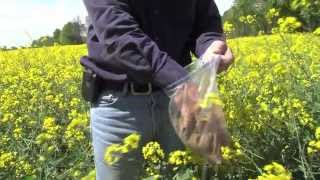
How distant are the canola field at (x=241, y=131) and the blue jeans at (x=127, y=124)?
0.22ft

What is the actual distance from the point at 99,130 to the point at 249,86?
1.61 metres

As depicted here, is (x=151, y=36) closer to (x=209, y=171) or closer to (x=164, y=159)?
(x=164, y=159)

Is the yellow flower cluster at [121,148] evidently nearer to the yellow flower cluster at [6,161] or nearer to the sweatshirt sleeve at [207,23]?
the sweatshirt sleeve at [207,23]

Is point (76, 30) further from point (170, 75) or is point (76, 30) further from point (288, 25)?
point (170, 75)

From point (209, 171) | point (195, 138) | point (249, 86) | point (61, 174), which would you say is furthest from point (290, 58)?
point (195, 138)

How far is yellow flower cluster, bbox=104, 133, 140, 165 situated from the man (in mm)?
84

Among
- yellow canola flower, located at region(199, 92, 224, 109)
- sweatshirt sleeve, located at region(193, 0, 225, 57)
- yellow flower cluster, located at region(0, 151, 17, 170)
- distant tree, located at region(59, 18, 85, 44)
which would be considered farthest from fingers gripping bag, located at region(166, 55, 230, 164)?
yellow flower cluster, located at region(0, 151, 17, 170)

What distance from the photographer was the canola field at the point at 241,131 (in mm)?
2539

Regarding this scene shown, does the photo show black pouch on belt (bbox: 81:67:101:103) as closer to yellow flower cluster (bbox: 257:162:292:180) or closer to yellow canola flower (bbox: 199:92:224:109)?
yellow canola flower (bbox: 199:92:224:109)

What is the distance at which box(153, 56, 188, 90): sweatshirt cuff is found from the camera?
2090 millimetres

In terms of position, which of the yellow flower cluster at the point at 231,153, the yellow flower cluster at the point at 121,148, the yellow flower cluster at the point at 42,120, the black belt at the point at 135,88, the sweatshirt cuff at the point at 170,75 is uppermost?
the sweatshirt cuff at the point at 170,75

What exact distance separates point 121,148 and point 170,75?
26 centimetres

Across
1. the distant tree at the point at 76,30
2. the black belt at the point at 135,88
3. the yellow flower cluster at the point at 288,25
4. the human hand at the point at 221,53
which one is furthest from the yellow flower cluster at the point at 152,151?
the yellow flower cluster at the point at 288,25

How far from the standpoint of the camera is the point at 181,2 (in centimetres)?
238
